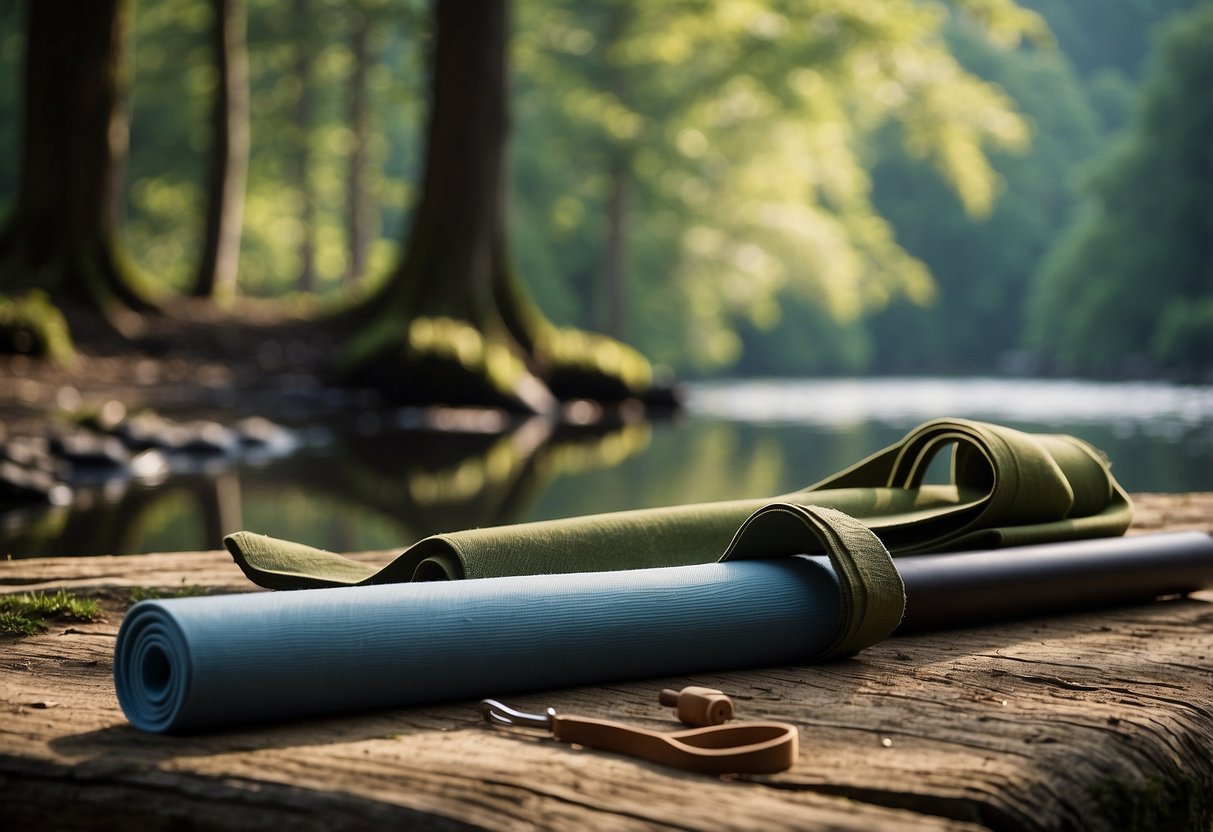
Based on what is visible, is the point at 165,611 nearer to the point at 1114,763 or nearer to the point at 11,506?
the point at 1114,763

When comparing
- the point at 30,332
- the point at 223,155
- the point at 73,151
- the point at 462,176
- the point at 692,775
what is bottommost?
the point at 692,775

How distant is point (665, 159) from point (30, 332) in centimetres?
2012

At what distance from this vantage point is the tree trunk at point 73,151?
12.6 m

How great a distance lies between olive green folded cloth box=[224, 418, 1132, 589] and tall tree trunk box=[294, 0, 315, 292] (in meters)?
22.6

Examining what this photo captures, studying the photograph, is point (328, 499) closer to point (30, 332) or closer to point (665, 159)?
point (30, 332)

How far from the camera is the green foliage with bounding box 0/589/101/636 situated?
2.44m

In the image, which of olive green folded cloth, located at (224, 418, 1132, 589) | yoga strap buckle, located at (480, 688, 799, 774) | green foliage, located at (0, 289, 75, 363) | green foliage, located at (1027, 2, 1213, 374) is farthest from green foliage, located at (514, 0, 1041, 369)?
yoga strap buckle, located at (480, 688, 799, 774)

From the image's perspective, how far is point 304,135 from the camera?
2614 centimetres

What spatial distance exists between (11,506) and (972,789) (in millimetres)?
4663

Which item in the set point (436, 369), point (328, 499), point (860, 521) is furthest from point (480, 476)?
point (436, 369)

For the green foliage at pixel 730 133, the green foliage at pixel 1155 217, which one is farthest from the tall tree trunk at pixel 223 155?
the green foliage at pixel 1155 217

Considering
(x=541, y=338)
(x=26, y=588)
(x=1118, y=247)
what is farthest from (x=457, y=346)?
(x=1118, y=247)

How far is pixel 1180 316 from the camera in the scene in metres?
28.5

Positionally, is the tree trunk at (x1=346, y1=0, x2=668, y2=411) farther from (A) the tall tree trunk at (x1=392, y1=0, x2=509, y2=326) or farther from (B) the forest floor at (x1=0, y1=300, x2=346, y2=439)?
(B) the forest floor at (x1=0, y1=300, x2=346, y2=439)
